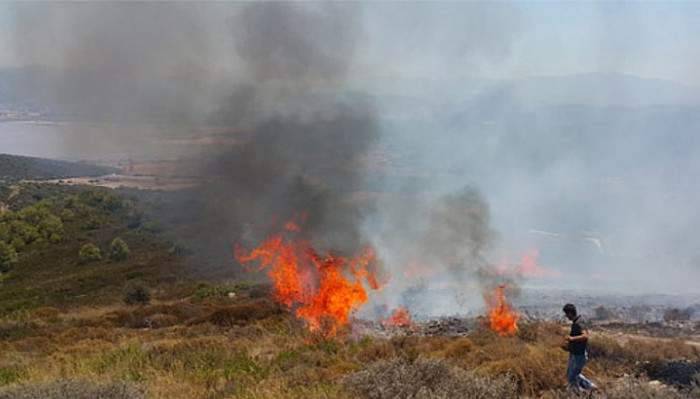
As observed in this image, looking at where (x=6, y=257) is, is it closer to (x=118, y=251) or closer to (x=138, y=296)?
(x=118, y=251)

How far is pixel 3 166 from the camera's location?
3676 inches

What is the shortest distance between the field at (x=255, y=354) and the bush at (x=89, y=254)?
25.4 feet

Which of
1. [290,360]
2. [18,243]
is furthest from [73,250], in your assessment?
[290,360]

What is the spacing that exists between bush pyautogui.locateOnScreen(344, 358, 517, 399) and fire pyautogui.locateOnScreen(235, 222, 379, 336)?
25.1 ft

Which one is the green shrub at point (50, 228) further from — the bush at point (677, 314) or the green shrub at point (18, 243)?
the bush at point (677, 314)

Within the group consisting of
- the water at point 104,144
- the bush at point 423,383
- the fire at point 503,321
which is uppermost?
the water at point 104,144

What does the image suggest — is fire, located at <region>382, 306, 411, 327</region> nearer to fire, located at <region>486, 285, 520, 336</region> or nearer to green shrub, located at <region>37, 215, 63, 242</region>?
fire, located at <region>486, 285, 520, 336</region>

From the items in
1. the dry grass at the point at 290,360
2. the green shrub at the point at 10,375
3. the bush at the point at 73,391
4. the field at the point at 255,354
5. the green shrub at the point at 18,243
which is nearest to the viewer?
the bush at the point at 73,391

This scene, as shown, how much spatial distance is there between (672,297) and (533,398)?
2067cm

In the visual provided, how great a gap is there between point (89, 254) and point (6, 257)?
251 inches

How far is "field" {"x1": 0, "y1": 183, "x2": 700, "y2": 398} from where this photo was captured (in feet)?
23.5

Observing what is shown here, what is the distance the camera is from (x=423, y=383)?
7.07 meters

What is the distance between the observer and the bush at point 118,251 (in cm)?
4698

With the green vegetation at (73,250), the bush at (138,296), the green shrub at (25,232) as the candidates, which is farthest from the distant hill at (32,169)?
the bush at (138,296)
